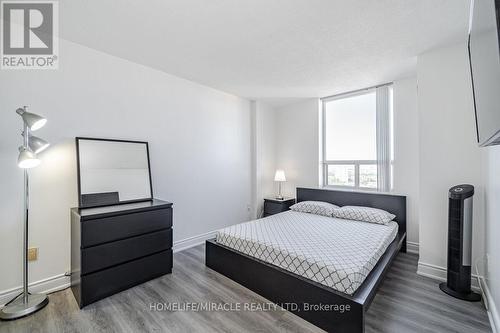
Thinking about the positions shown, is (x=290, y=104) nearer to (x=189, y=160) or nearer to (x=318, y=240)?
(x=189, y=160)

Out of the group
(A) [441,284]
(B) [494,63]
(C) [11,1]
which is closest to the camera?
→ (B) [494,63]

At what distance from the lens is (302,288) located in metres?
1.89

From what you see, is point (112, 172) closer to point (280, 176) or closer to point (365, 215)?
point (280, 176)

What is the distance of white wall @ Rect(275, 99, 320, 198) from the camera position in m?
4.42

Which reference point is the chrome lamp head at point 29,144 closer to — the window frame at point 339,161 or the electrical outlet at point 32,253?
the electrical outlet at point 32,253

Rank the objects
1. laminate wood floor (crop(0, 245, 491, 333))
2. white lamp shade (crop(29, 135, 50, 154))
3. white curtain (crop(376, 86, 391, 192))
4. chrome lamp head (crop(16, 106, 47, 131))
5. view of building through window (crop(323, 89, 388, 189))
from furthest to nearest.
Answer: view of building through window (crop(323, 89, 388, 189)) < white curtain (crop(376, 86, 391, 192)) < white lamp shade (crop(29, 135, 50, 154)) < chrome lamp head (crop(16, 106, 47, 131)) < laminate wood floor (crop(0, 245, 491, 333))

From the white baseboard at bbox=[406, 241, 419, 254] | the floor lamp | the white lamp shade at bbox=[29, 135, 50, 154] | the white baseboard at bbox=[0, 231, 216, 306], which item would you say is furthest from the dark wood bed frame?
the white lamp shade at bbox=[29, 135, 50, 154]

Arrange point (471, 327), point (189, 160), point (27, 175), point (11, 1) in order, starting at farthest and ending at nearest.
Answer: point (189, 160)
point (27, 175)
point (11, 1)
point (471, 327)

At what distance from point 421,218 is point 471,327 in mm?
1187

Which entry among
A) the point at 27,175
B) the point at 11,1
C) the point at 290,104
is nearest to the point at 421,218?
the point at 290,104

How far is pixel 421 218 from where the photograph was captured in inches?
106

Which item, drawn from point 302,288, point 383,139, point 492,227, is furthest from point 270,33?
point 492,227

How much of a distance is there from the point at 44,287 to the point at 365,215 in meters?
3.89

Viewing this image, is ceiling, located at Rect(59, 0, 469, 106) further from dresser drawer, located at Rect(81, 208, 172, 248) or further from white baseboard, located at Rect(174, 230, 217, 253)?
white baseboard, located at Rect(174, 230, 217, 253)
